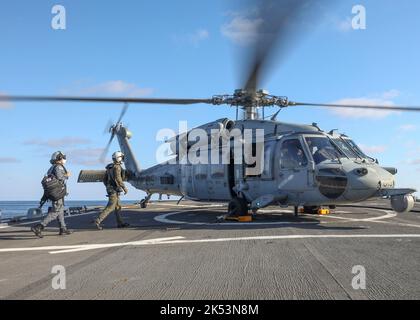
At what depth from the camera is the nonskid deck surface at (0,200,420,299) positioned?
467cm

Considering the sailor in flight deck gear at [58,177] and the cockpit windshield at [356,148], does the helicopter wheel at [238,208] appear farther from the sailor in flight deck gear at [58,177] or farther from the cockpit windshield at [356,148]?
the sailor in flight deck gear at [58,177]

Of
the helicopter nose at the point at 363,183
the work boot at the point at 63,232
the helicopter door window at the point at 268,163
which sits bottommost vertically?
the work boot at the point at 63,232

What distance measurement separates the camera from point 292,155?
1285 cm

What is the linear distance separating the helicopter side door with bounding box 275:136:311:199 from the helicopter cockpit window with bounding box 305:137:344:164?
0.25 metres

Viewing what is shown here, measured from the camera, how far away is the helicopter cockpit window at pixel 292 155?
12.6 metres

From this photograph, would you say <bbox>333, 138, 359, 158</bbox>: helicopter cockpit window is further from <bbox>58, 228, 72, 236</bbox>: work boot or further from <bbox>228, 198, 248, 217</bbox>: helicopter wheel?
<bbox>58, 228, 72, 236</bbox>: work boot

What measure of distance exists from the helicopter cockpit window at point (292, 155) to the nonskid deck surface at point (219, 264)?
9.53 feet

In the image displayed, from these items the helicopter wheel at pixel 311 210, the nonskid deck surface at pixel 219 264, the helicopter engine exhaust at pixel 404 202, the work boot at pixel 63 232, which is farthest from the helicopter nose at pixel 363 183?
the work boot at pixel 63 232

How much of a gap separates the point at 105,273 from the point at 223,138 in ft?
32.7

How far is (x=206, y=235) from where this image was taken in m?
9.59

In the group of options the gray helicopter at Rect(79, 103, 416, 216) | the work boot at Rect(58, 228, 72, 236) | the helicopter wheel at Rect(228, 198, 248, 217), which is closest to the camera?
the work boot at Rect(58, 228, 72, 236)

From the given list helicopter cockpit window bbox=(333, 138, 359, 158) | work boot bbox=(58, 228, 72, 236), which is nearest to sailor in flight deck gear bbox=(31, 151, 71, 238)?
work boot bbox=(58, 228, 72, 236)

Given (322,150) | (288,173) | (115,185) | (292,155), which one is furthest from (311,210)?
(115,185)
